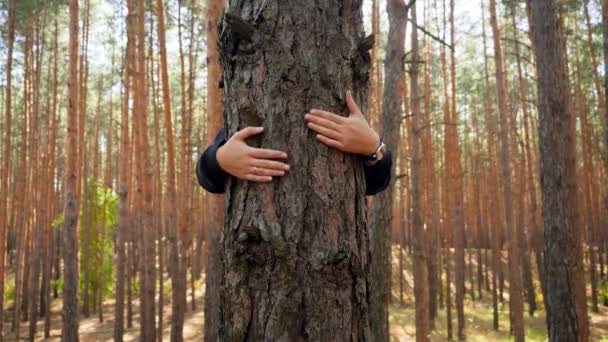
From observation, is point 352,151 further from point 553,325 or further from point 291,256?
point 553,325

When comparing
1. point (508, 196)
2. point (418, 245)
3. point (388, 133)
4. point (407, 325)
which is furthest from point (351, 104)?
point (407, 325)

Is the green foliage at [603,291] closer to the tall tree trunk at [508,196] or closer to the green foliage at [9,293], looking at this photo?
the tall tree trunk at [508,196]

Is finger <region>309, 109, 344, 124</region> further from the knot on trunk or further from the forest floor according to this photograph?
the forest floor

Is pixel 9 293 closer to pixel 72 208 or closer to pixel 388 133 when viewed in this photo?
pixel 72 208

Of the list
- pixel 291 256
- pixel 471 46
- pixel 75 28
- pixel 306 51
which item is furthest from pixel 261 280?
pixel 471 46

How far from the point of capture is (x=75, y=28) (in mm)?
8852

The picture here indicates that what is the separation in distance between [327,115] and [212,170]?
48 cm

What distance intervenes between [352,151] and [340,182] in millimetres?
120

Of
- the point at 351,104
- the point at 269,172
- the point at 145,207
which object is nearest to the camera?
the point at 269,172

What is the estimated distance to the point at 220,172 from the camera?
1743 mm

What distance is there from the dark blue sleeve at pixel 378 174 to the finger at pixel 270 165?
391mm

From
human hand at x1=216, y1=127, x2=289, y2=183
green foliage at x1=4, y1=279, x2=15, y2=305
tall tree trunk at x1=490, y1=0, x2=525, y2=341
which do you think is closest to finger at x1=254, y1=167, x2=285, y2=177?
human hand at x1=216, y1=127, x2=289, y2=183

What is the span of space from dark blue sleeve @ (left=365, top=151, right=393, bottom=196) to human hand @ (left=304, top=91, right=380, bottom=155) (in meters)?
0.14

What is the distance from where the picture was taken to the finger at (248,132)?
1613 mm
